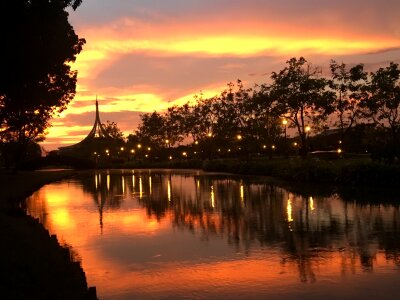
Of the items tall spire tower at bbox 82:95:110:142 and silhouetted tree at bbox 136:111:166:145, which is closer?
silhouetted tree at bbox 136:111:166:145

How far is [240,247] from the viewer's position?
1384 cm

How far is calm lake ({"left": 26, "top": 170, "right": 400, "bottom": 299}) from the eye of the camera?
9938 mm

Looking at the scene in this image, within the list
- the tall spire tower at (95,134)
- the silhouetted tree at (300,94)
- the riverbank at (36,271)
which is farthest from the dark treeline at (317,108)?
the tall spire tower at (95,134)

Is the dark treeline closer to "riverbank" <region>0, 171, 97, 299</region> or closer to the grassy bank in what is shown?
the grassy bank

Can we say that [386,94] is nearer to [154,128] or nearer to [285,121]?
[285,121]

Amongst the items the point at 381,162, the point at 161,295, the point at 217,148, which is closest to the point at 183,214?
the point at 161,295

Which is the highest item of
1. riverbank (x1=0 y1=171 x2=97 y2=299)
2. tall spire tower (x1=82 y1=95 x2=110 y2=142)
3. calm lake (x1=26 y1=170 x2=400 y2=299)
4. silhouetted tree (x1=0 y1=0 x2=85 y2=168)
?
tall spire tower (x1=82 y1=95 x2=110 y2=142)

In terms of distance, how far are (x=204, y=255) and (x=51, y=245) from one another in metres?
3.73

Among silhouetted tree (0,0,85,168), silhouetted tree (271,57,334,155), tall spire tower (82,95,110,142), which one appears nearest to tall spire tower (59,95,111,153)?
tall spire tower (82,95,110,142)

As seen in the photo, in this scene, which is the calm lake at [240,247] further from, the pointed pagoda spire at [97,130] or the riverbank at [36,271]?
the pointed pagoda spire at [97,130]

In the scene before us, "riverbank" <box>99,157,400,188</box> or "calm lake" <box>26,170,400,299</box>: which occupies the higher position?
"riverbank" <box>99,157,400,188</box>

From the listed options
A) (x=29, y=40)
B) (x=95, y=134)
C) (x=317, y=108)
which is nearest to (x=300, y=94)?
(x=317, y=108)

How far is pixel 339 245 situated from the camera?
13617mm

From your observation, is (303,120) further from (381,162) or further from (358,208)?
(358,208)
